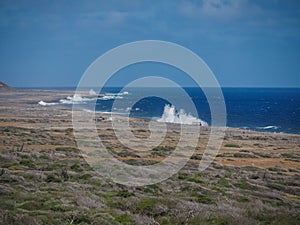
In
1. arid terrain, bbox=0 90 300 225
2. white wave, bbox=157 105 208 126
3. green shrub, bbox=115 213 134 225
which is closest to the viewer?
green shrub, bbox=115 213 134 225

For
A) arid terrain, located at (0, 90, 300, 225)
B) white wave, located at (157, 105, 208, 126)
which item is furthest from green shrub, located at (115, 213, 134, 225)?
white wave, located at (157, 105, 208, 126)

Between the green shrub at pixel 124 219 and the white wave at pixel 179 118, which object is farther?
the white wave at pixel 179 118

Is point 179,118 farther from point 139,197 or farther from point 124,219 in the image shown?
point 124,219

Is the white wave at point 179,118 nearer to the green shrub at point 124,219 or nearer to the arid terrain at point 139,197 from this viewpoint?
the arid terrain at point 139,197

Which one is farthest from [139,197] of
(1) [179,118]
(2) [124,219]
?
(1) [179,118]

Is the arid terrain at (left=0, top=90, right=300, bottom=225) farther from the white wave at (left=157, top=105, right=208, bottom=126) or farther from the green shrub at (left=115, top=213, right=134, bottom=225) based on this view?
the white wave at (left=157, top=105, right=208, bottom=126)

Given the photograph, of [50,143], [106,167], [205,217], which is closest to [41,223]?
[205,217]

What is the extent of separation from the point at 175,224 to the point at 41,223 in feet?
11.8

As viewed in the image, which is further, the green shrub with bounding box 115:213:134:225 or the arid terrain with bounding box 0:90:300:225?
the arid terrain with bounding box 0:90:300:225

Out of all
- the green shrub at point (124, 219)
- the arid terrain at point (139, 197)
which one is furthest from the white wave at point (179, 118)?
the green shrub at point (124, 219)

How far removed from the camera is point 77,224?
10133 millimetres

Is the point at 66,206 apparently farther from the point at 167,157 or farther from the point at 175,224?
the point at 167,157

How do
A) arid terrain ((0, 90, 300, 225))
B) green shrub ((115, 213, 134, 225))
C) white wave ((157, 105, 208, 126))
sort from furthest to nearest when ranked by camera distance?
white wave ((157, 105, 208, 126))
arid terrain ((0, 90, 300, 225))
green shrub ((115, 213, 134, 225))

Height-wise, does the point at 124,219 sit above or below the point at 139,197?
above
